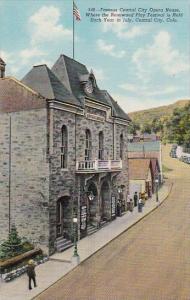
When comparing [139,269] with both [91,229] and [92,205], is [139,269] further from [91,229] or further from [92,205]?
[92,205]

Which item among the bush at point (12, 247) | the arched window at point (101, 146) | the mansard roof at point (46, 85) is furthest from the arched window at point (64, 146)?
the arched window at point (101, 146)

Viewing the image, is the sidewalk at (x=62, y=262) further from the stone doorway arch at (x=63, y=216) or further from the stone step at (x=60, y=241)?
the stone doorway arch at (x=63, y=216)

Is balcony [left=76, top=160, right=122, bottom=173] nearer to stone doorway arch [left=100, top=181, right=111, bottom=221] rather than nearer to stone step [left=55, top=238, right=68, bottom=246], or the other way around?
stone doorway arch [left=100, top=181, right=111, bottom=221]

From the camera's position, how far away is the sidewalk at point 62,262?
50.0 ft

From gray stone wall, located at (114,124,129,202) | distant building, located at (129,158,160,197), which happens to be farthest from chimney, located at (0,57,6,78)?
distant building, located at (129,158,160,197)

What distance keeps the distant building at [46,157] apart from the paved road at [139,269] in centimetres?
330

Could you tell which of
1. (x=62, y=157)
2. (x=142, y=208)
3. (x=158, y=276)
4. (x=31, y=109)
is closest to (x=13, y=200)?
(x=62, y=157)

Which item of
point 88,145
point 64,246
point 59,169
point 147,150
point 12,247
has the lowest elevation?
point 64,246

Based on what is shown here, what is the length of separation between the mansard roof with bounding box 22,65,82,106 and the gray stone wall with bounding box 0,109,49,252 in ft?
3.82

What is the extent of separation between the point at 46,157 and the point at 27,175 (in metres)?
1.66

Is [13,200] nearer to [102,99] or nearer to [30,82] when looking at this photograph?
[30,82]

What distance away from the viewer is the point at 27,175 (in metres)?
20.8

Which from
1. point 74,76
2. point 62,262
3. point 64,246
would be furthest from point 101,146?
point 62,262

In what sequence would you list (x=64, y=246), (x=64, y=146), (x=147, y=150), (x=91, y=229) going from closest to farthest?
1. (x=64, y=246)
2. (x=64, y=146)
3. (x=91, y=229)
4. (x=147, y=150)
